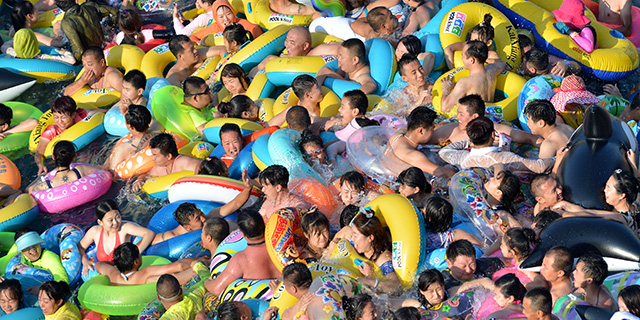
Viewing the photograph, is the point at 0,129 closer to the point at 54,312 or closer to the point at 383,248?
the point at 54,312

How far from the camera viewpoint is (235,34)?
11180mm

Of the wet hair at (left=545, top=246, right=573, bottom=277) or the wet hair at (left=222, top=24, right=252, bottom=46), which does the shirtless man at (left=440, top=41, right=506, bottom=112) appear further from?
the wet hair at (left=222, top=24, right=252, bottom=46)

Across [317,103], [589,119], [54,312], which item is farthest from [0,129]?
[589,119]

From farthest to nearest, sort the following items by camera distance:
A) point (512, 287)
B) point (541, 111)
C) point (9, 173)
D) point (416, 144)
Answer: point (9, 173)
point (416, 144)
point (541, 111)
point (512, 287)

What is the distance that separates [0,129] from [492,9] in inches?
308

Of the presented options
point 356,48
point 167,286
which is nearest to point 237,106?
point 356,48

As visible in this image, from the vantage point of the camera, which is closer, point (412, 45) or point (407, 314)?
point (407, 314)

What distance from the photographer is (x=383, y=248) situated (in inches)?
275

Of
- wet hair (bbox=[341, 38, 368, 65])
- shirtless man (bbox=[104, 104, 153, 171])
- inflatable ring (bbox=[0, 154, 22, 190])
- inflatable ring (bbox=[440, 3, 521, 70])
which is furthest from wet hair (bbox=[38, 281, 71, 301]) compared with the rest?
inflatable ring (bbox=[440, 3, 521, 70])

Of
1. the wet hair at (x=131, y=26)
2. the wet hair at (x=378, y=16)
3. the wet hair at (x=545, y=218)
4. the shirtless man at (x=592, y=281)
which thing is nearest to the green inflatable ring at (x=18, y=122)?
the wet hair at (x=131, y=26)

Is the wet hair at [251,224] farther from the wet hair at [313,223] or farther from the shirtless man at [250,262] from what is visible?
the wet hair at [313,223]

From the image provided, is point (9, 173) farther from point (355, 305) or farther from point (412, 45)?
point (355, 305)

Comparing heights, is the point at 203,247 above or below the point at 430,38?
below

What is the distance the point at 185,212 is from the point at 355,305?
301 cm
